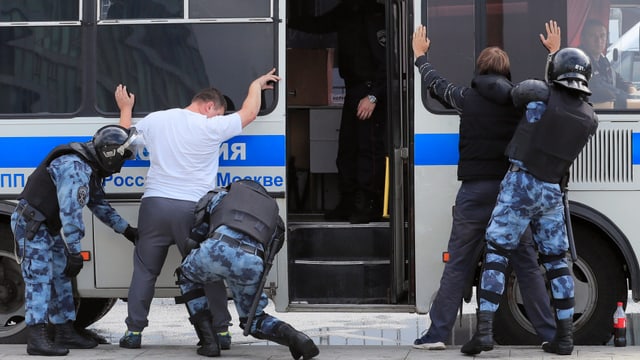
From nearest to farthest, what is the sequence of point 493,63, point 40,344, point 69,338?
1. point 493,63
2. point 40,344
3. point 69,338

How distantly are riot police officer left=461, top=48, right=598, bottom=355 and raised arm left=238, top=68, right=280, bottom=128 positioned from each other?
1.76 m

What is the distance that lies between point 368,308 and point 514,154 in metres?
1.66

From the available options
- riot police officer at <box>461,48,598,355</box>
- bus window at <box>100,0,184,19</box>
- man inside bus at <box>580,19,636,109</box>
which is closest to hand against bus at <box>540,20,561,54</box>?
man inside bus at <box>580,19,636,109</box>

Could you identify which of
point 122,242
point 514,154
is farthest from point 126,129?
point 514,154

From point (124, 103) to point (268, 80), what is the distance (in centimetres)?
106

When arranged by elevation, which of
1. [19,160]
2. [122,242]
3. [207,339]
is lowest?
[207,339]

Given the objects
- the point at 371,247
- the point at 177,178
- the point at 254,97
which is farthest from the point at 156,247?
the point at 371,247

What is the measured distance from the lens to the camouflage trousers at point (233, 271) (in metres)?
7.80

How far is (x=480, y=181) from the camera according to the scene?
817cm

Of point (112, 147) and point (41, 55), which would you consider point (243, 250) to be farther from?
point (41, 55)

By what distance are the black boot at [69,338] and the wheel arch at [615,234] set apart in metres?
3.57

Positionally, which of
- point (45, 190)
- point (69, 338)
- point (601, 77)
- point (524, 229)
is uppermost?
point (601, 77)

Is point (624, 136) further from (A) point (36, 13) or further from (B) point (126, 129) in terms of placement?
(A) point (36, 13)

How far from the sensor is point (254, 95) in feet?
27.8
